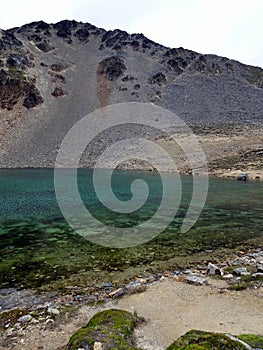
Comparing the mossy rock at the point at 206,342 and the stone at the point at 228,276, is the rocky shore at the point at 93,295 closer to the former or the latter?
the stone at the point at 228,276

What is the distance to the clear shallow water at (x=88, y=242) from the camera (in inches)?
567

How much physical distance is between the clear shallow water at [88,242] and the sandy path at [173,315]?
2890 millimetres

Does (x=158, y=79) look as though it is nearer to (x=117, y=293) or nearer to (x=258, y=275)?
(x=258, y=275)

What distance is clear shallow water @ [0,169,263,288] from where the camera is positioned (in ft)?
47.2

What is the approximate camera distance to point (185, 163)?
65.6 metres

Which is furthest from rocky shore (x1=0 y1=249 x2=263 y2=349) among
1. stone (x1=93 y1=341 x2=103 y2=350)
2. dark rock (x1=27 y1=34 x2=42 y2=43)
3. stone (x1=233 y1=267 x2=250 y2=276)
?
dark rock (x1=27 y1=34 x2=42 y2=43)

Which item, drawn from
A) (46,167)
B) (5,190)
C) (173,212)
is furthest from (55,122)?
(173,212)

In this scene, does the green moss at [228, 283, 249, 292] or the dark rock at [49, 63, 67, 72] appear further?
the dark rock at [49, 63, 67, 72]

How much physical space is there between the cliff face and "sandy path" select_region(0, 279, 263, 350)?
218 feet

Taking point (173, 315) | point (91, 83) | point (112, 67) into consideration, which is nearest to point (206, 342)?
point (173, 315)

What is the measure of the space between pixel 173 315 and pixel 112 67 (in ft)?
435

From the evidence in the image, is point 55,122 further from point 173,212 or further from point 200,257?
point 200,257

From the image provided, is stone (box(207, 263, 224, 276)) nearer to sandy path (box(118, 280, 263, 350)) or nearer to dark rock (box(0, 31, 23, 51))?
A: sandy path (box(118, 280, 263, 350))

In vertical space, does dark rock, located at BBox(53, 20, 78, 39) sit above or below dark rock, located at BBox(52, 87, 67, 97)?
above
